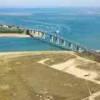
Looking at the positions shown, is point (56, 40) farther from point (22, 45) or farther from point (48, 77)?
point (48, 77)

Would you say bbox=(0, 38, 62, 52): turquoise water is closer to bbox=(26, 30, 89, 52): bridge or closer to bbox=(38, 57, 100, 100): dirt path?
bbox=(26, 30, 89, 52): bridge

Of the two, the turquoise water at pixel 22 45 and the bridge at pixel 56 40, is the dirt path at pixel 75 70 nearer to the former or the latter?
the bridge at pixel 56 40

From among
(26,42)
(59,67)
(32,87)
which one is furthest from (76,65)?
(26,42)

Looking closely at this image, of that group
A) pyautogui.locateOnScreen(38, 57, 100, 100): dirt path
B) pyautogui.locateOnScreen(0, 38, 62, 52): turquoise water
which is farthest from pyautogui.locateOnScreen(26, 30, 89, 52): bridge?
pyautogui.locateOnScreen(38, 57, 100, 100): dirt path

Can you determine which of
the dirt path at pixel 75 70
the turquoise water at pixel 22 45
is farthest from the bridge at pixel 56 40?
the dirt path at pixel 75 70

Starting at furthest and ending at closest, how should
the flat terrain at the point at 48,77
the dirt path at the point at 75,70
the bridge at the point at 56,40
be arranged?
the bridge at the point at 56,40, the dirt path at the point at 75,70, the flat terrain at the point at 48,77

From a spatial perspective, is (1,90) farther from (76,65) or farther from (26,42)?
(26,42)
